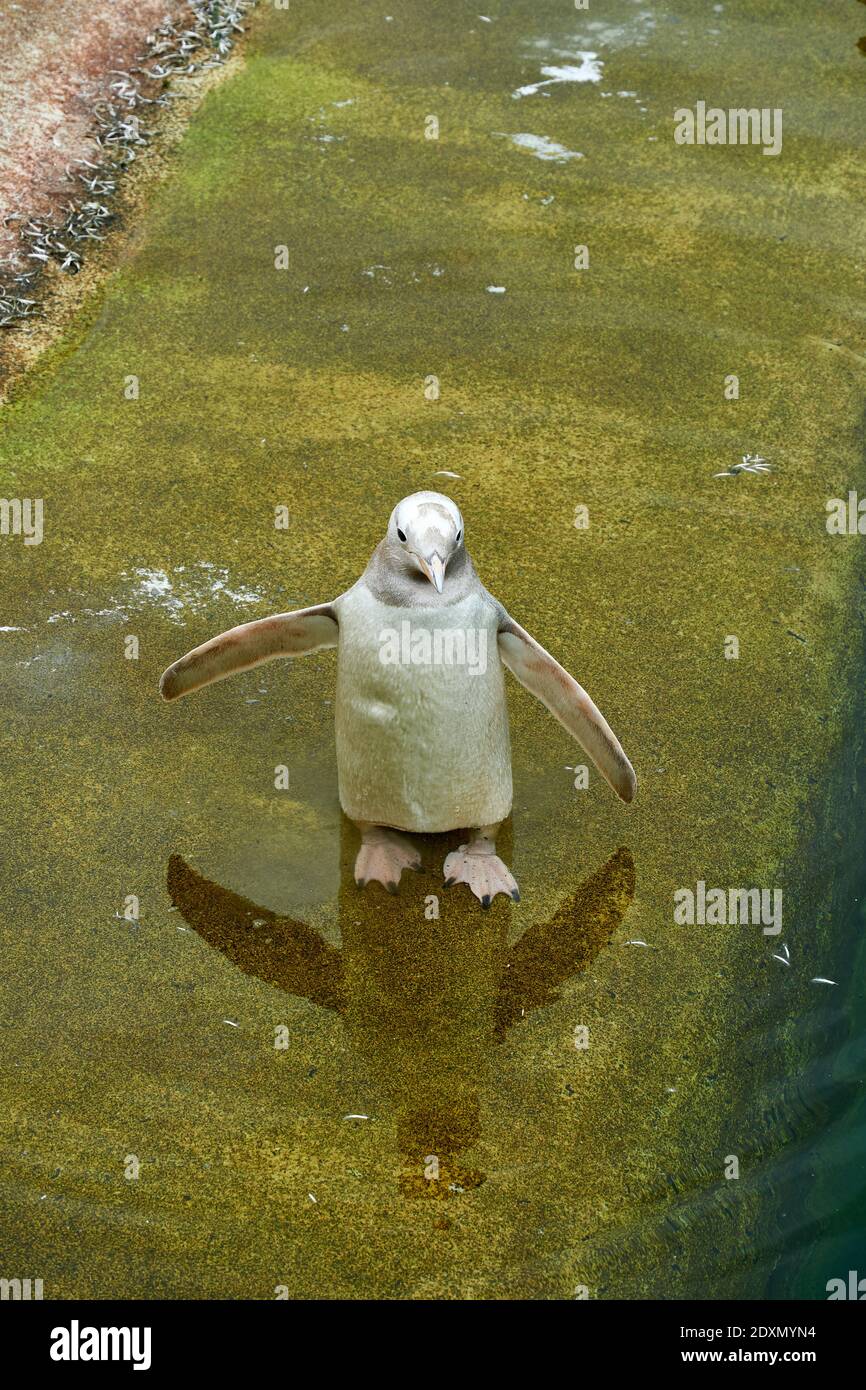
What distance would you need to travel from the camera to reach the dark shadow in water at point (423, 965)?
311 centimetres

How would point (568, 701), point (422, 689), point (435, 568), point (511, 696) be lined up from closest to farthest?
point (435, 568) → point (422, 689) → point (568, 701) → point (511, 696)

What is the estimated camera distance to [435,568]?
10.3 ft

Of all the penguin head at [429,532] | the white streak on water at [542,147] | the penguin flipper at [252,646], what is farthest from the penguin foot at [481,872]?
the white streak on water at [542,147]

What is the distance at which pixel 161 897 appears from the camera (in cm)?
349

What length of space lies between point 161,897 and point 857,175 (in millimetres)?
4479

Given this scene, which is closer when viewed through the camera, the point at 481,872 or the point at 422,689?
the point at 422,689

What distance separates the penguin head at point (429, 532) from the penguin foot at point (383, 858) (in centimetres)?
68

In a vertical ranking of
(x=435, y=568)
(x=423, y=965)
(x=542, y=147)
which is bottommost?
(x=423, y=965)

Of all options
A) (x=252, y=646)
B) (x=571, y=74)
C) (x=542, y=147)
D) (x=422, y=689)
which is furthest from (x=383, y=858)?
(x=571, y=74)

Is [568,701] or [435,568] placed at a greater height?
[435,568]

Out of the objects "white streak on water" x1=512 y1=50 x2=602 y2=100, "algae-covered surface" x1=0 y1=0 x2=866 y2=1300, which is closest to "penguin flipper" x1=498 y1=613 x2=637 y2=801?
"algae-covered surface" x1=0 y1=0 x2=866 y2=1300

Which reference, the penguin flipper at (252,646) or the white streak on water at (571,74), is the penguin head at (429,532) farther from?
the white streak on water at (571,74)

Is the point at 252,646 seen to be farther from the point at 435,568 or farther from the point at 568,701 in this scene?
the point at 568,701

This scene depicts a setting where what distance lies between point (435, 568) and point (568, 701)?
0.52 m
